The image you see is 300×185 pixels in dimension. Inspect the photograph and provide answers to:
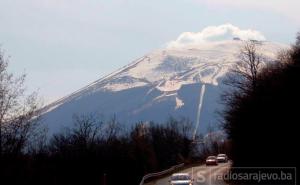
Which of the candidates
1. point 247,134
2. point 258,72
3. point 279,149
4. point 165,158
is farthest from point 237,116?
point 165,158

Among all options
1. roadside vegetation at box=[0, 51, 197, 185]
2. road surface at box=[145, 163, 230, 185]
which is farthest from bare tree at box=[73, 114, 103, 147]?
road surface at box=[145, 163, 230, 185]

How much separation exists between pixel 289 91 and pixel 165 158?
259 ft

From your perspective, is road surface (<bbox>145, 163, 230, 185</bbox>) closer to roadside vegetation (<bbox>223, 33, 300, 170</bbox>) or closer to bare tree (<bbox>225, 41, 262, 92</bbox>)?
roadside vegetation (<bbox>223, 33, 300, 170</bbox>)

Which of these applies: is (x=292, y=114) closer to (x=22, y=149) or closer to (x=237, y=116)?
(x=237, y=116)

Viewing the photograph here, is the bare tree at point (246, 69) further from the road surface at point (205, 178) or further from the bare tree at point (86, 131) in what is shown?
the bare tree at point (86, 131)

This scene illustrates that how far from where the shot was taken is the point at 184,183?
44875mm

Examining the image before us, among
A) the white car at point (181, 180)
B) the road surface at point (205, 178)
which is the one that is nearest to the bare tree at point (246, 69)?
the road surface at point (205, 178)

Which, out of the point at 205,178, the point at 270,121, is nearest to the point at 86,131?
the point at 270,121

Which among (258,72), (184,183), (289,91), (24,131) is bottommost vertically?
(184,183)

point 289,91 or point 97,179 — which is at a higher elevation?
point 289,91

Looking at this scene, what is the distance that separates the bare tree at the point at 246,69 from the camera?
54.7 m

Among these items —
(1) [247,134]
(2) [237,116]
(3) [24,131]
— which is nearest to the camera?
(3) [24,131]

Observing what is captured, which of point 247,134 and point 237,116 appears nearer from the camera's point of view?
point 247,134

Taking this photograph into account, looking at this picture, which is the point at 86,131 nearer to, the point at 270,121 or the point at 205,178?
the point at 270,121
